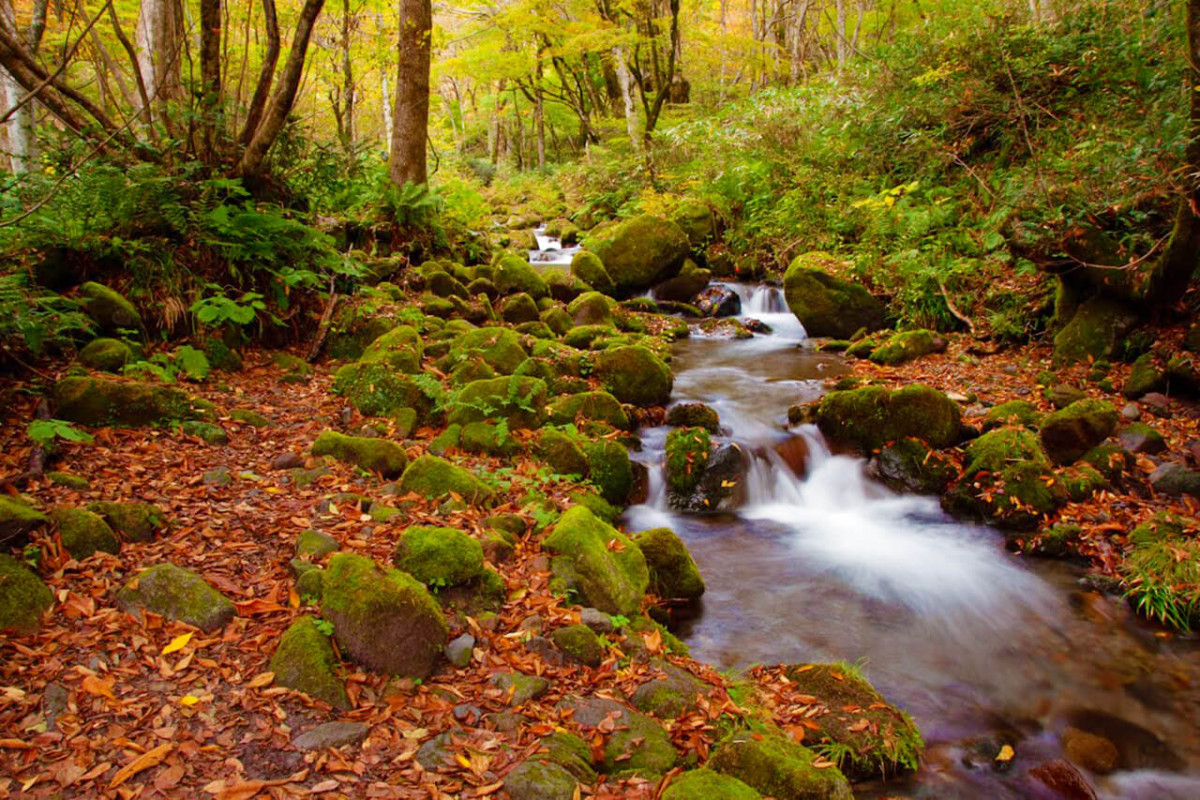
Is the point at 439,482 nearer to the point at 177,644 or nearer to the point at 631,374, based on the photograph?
the point at 177,644

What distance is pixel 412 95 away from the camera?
10.6 meters

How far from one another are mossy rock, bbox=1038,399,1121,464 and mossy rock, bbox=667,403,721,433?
11.1 ft

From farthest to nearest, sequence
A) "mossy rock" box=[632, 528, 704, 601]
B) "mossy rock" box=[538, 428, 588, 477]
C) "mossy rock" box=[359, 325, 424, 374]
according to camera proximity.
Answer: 1. "mossy rock" box=[359, 325, 424, 374]
2. "mossy rock" box=[538, 428, 588, 477]
3. "mossy rock" box=[632, 528, 704, 601]

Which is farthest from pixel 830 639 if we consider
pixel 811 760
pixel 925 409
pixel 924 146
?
pixel 924 146

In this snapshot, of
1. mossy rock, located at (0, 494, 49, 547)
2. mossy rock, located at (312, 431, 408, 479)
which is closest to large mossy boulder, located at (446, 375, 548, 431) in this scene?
mossy rock, located at (312, 431, 408, 479)

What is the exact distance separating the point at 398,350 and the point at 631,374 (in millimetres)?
2777

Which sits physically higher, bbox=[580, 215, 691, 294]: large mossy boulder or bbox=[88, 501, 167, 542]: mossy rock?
bbox=[580, 215, 691, 294]: large mossy boulder

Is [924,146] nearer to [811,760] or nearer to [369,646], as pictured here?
[811,760]

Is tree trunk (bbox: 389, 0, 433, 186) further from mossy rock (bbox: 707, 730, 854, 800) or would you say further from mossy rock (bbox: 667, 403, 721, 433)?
mossy rock (bbox: 707, 730, 854, 800)

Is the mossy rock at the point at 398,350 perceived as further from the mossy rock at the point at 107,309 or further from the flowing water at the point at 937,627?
the flowing water at the point at 937,627

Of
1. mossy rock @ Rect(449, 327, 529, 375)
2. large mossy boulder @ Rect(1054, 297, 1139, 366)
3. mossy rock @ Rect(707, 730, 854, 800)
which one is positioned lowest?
mossy rock @ Rect(707, 730, 854, 800)

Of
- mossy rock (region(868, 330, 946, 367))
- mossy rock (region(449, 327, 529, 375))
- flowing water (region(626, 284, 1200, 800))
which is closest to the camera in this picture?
flowing water (region(626, 284, 1200, 800))

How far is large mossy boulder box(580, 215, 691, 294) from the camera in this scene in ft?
44.9

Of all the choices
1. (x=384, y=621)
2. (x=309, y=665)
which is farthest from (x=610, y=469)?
(x=309, y=665)
